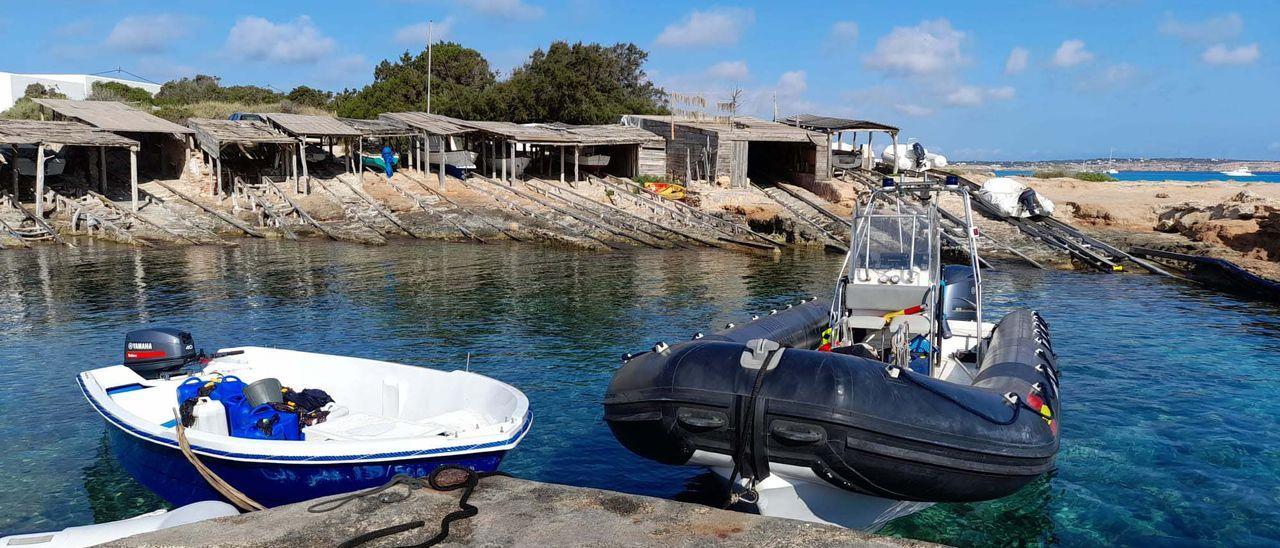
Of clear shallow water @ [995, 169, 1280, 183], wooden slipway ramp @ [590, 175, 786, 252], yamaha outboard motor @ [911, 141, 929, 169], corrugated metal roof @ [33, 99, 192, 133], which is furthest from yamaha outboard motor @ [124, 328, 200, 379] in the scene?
clear shallow water @ [995, 169, 1280, 183]

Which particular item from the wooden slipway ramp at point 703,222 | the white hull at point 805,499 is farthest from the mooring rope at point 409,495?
the wooden slipway ramp at point 703,222

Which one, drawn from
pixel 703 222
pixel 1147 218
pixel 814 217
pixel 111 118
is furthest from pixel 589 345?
pixel 1147 218

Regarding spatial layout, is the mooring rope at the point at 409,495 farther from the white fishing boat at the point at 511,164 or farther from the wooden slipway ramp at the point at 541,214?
the white fishing boat at the point at 511,164

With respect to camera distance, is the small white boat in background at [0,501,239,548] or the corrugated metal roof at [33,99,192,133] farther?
the corrugated metal roof at [33,99,192,133]

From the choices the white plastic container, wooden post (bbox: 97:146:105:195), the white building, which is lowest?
the white plastic container

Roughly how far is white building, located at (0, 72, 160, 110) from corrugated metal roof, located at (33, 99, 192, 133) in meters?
18.7

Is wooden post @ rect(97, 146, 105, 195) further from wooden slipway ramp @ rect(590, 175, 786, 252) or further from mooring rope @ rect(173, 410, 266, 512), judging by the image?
mooring rope @ rect(173, 410, 266, 512)

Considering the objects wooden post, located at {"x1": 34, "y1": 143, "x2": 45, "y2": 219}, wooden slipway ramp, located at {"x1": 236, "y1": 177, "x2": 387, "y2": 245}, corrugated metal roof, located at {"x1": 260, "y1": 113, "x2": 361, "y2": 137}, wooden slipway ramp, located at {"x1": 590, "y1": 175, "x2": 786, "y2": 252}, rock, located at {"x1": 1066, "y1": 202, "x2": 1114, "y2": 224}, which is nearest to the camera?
wooden post, located at {"x1": 34, "y1": 143, "x2": 45, "y2": 219}

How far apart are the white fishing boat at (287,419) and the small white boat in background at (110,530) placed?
582 millimetres

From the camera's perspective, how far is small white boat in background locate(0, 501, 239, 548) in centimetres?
600

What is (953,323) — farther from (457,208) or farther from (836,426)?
(457,208)

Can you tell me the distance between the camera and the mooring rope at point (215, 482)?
743cm

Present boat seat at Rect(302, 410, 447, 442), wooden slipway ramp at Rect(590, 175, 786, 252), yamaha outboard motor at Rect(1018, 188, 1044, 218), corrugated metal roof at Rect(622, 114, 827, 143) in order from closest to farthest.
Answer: boat seat at Rect(302, 410, 447, 442) → wooden slipway ramp at Rect(590, 175, 786, 252) → yamaha outboard motor at Rect(1018, 188, 1044, 218) → corrugated metal roof at Rect(622, 114, 827, 143)

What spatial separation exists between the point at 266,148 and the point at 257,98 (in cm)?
2152
